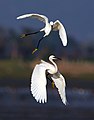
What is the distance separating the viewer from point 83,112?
30.4 metres

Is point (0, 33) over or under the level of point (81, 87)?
over

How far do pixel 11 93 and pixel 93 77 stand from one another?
7.73 metres

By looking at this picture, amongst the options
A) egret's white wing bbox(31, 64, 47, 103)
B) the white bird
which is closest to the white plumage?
the white bird

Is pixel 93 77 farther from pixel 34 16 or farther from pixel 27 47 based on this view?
pixel 34 16

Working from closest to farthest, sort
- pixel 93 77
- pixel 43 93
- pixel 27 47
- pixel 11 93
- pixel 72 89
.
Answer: pixel 43 93 < pixel 11 93 < pixel 72 89 < pixel 93 77 < pixel 27 47

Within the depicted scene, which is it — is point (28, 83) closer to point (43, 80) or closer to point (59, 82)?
point (59, 82)

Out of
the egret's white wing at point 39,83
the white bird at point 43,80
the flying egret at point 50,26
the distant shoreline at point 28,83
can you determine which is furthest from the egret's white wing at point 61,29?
the distant shoreline at point 28,83

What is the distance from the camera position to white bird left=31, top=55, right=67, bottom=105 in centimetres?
1560

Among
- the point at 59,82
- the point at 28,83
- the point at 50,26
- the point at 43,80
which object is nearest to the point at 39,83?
the point at 43,80

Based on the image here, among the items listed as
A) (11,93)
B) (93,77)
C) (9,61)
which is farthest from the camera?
(9,61)

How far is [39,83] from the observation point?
1587 centimetres

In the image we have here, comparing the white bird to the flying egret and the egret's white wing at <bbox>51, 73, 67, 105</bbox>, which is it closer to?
the egret's white wing at <bbox>51, 73, 67, 105</bbox>

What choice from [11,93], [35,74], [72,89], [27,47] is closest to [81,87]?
[72,89]

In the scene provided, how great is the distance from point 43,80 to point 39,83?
6.7 inches
